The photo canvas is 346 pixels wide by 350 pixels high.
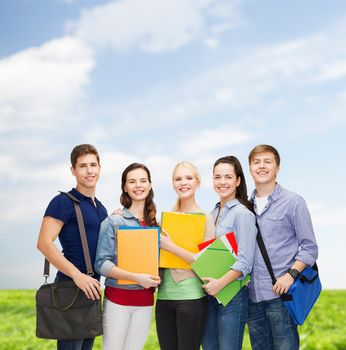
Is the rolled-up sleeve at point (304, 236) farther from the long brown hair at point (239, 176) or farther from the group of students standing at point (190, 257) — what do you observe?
the long brown hair at point (239, 176)

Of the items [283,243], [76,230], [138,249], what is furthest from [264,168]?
[76,230]

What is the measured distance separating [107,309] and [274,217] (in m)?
1.36

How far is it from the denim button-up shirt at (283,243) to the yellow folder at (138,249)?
2.42ft

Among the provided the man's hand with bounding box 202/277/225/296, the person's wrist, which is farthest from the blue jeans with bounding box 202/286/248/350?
the person's wrist

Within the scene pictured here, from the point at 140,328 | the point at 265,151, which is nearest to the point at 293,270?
the point at 265,151

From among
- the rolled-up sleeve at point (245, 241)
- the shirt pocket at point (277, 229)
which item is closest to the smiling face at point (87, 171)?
the rolled-up sleeve at point (245, 241)

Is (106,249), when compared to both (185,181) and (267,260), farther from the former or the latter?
(267,260)

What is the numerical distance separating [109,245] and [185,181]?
2.31 feet

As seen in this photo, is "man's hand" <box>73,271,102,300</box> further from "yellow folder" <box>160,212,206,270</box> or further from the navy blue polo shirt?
"yellow folder" <box>160,212,206,270</box>

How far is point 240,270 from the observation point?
384 cm

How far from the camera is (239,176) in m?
4.10

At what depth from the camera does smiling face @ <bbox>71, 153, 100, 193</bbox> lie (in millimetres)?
4000

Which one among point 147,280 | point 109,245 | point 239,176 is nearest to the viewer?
point 147,280

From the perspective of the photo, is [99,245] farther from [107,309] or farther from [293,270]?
[293,270]
